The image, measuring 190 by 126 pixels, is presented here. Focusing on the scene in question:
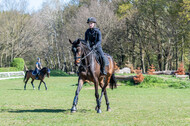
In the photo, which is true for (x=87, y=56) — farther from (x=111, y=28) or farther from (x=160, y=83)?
(x=111, y=28)

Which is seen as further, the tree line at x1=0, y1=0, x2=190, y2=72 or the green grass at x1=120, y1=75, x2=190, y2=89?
the tree line at x1=0, y1=0, x2=190, y2=72

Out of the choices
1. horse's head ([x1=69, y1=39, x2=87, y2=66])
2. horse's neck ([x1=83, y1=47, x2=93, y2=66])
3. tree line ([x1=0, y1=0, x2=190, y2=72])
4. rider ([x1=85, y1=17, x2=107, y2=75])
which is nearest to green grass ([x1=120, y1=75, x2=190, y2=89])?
rider ([x1=85, y1=17, x2=107, y2=75])

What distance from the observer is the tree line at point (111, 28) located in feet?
161

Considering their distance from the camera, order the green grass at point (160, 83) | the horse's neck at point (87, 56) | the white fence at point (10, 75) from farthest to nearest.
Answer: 1. the white fence at point (10, 75)
2. the green grass at point (160, 83)
3. the horse's neck at point (87, 56)

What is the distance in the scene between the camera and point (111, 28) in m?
53.7

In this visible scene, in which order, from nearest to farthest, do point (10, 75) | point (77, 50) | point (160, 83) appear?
point (77, 50) < point (160, 83) < point (10, 75)

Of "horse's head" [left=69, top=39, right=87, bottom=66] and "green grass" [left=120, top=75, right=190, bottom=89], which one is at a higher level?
"horse's head" [left=69, top=39, right=87, bottom=66]

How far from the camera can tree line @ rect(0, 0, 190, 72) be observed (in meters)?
48.9

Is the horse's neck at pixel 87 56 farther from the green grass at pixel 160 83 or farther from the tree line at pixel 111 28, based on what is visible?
the tree line at pixel 111 28

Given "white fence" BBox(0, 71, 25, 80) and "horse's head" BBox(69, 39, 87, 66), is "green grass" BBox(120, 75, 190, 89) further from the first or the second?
"white fence" BBox(0, 71, 25, 80)

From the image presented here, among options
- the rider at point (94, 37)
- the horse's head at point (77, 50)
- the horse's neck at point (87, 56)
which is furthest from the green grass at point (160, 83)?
the horse's head at point (77, 50)

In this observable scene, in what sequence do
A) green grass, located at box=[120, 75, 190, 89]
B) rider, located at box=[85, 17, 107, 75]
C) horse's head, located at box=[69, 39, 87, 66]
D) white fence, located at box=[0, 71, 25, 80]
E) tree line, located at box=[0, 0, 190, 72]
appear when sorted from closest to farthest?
horse's head, located at box=[69, 39, 87, 66] < rider, located at box=[85, 17, 107, 75] < green grass, located at box=[120, 75, 190, 89] < white fence, located at box=[0, 71, 25, 80] < tree line, located at box=[0, 0, 190, 72]

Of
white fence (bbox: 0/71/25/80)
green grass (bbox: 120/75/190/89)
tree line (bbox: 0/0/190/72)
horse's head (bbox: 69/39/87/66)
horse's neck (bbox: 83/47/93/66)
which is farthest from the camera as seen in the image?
tree line (bbox: 0/0/190/72)

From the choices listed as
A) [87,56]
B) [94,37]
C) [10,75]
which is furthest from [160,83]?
[10,75]
